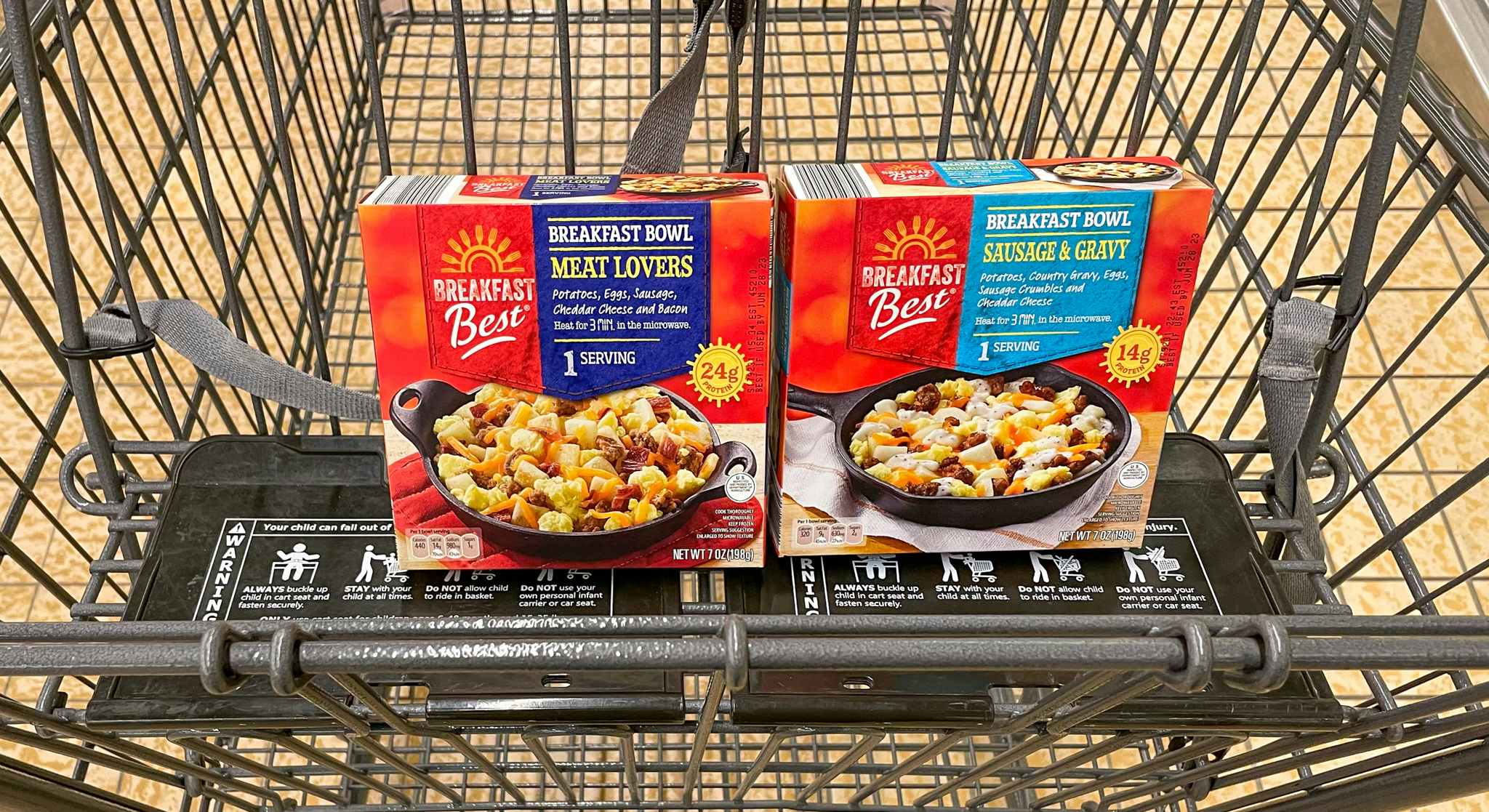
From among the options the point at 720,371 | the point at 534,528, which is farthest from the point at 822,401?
the point at 534,528

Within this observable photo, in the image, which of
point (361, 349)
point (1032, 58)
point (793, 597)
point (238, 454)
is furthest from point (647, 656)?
point (361, 349)

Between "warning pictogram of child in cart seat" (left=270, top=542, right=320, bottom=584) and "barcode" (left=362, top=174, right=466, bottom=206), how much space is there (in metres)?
0.22

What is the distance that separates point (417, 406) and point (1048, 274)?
318mm

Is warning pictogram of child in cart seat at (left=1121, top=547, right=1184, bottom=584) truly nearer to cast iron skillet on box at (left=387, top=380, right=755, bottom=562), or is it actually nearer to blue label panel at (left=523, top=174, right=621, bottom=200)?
cast iron skillet on box at (left=387, top=380, right=755, bottom=562)

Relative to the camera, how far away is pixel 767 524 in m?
0.59

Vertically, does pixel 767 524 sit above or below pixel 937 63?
below

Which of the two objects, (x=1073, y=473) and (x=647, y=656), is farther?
(x=1073, y=473)

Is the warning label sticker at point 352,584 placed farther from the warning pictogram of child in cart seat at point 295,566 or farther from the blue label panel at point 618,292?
the blue label panel at point 618,292

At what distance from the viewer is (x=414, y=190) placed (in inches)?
19.7

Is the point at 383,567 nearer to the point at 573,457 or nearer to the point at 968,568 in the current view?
the point at 573,457

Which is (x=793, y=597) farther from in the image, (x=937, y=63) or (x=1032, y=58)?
(x=937, y=63)

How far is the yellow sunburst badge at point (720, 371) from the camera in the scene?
0.53 metres

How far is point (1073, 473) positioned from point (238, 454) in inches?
19.3

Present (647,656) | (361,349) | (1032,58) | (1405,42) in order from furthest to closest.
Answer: (361,349), (1032,58), (1405,42), (647,656)
